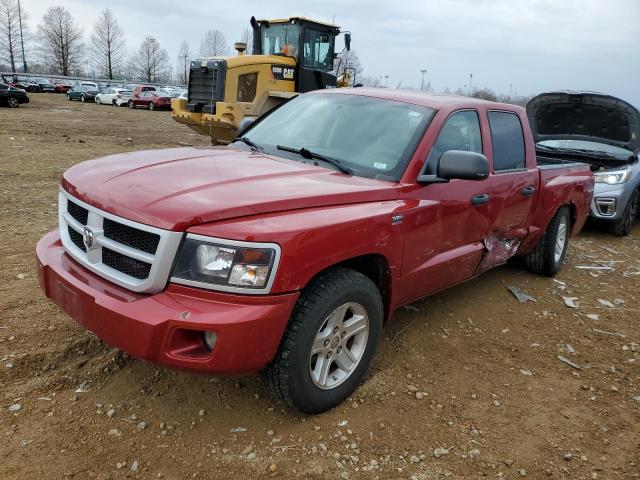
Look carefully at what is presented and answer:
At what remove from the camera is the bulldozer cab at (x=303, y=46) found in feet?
42.0

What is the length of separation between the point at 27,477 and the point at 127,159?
5.95 ft

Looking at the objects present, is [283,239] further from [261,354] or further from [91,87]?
[91,87]

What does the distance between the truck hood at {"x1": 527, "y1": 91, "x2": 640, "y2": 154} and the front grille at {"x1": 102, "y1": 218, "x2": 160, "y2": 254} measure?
7784 mm

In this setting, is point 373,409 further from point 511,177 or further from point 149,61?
point 149,61

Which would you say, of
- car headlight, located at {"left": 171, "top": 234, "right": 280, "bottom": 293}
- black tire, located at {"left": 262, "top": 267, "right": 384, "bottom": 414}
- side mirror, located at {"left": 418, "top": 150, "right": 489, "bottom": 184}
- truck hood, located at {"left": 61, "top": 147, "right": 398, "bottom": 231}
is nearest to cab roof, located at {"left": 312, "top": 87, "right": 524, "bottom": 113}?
side mirror, located at {"left": 418, "top": 150, "right": 489, "bottom": 184}

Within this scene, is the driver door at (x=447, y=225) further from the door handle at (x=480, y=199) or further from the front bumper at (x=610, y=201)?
the front bumper at (x=610, y=201)

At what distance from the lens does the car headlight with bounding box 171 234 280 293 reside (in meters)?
2.38

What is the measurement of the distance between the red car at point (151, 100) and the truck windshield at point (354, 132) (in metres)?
35.2

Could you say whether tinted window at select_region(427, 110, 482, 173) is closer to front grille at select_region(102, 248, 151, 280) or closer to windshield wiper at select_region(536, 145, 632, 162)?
front grille at select_region(102, 248, 151, 280)

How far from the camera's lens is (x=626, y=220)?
7883 mm

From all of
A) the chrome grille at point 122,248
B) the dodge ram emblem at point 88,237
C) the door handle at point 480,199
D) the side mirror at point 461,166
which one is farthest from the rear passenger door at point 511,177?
the dodge ram emblem at point 88,237

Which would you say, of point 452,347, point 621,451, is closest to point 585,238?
point 452,347

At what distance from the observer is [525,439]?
2.90 m

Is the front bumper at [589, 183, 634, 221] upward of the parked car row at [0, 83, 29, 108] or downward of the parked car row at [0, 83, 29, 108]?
upward
